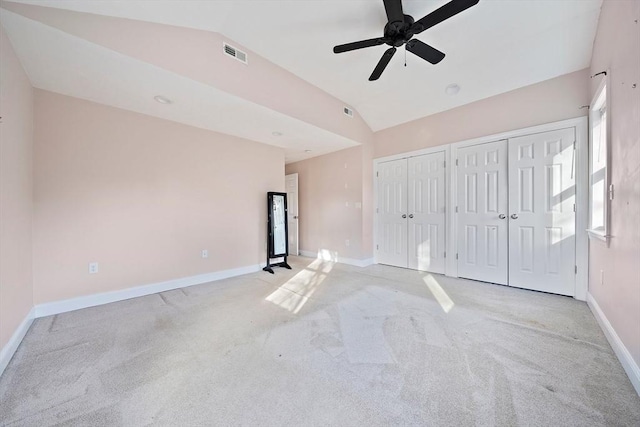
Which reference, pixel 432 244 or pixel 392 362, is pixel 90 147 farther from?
pixel 432 244

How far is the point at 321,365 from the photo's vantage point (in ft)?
5.60

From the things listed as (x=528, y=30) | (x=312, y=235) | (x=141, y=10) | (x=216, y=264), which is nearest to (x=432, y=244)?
(x=312, y=235)

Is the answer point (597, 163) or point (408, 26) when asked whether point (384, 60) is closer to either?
point (408, 26)

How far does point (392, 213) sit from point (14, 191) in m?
4.68

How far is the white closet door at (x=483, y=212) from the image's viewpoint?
3.43 m

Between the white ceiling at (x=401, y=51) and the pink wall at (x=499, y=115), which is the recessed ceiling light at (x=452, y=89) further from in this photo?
the pink wall at (x=499, y=115)

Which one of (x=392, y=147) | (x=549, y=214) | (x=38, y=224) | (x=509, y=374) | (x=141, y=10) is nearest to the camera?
(x=509, y=374)

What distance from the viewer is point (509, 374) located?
1.60 metres

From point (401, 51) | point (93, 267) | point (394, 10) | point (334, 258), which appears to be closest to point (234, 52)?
point (394, 10)

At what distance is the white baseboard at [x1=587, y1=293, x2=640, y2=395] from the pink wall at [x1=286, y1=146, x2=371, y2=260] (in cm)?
298

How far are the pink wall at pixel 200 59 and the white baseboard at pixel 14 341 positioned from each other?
2353 millimetres

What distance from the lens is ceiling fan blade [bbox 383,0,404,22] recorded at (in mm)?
1861

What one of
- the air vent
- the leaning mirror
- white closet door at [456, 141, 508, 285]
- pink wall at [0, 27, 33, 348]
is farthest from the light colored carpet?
the air vent

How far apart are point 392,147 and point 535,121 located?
6.62 ft
